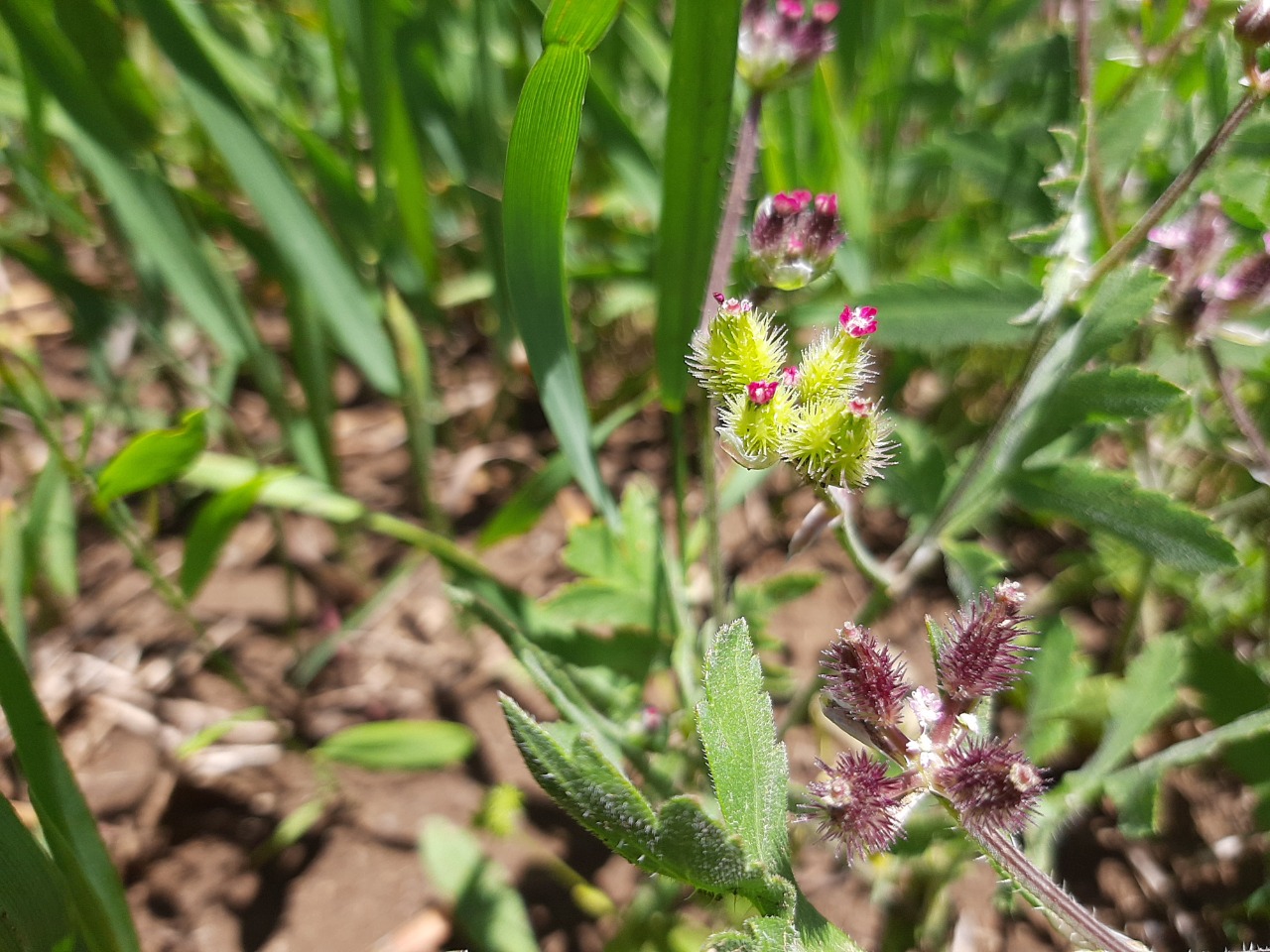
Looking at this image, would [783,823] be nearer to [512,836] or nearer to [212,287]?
[512,836]

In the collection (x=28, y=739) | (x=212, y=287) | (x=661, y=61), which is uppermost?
(x=661, y=61)

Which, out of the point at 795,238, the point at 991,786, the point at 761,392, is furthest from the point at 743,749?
the point at 795,238

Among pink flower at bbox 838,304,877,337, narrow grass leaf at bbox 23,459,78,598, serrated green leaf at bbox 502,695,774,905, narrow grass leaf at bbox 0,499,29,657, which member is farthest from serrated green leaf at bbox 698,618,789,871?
narrow grass leaf at bbox 23,459,78,598

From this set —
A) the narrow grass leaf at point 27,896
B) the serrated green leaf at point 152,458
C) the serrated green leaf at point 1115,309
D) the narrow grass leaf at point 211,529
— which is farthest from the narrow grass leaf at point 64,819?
the serrated green leaf at point 1115,309

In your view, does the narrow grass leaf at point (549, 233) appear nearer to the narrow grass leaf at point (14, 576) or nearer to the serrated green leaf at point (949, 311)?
the serrated green leaf at point (949, 311)

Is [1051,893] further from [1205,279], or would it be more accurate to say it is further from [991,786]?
[1205,279]

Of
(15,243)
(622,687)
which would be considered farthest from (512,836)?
(15,243)
